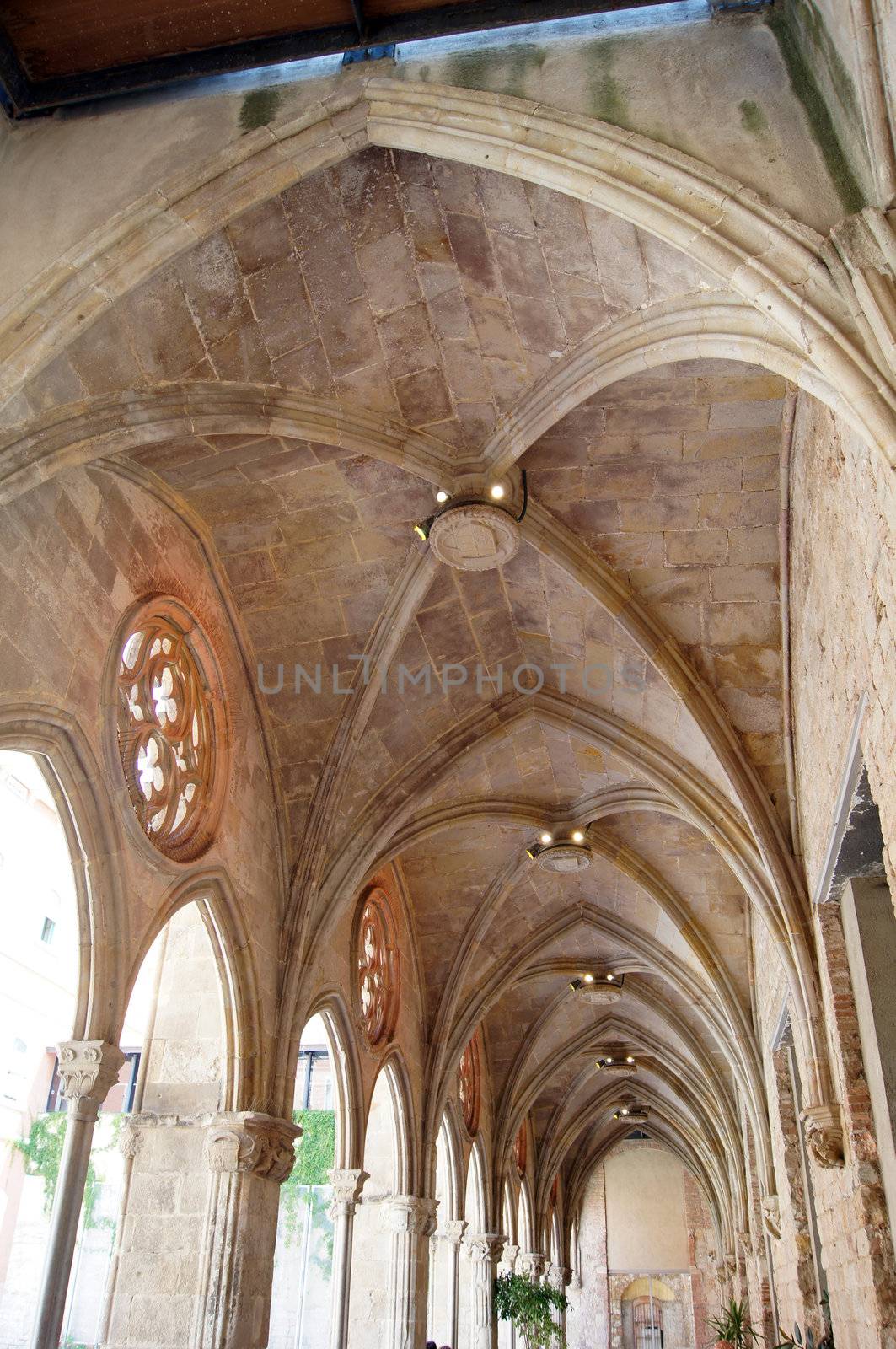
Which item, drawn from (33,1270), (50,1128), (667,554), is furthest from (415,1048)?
(33,1270)

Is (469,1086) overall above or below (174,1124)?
above

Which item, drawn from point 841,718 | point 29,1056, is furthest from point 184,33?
point 29,1056

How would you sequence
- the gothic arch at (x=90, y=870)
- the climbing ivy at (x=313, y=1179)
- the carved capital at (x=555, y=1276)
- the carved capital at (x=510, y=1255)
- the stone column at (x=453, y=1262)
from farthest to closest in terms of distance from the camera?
1. the carved capital at (x=555, y=1276)
2. the carved capital at (x=510, y=1255)
3. the climbing ivy at (x=313, y=1179)
4. the stone column at (x=453, y=1262)
5. the gothic arch at (x=90, y=870)

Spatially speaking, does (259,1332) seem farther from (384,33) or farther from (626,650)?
(384,33)

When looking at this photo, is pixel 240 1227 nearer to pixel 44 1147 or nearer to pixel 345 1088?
pixel 345 1088

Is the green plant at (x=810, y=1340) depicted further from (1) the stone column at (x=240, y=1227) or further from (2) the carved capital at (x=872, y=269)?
(2) the carved capital at (x=872, y=269)

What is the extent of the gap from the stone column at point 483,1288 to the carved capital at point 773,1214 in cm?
575

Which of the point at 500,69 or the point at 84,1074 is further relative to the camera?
the point at 84,1074

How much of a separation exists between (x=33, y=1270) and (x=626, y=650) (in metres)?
16.3

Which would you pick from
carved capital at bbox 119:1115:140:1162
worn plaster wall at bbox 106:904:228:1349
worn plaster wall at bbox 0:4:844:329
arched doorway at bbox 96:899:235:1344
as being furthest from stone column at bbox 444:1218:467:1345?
worn plaster wall at bbox 0:4:844:329

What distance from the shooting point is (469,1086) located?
1482 cm

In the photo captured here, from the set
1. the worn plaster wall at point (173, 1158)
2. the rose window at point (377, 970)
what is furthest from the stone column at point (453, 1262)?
the worn plaster wall at point (173, 1158)

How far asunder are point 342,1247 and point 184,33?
8.69m

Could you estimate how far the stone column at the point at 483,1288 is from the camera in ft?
46.5
